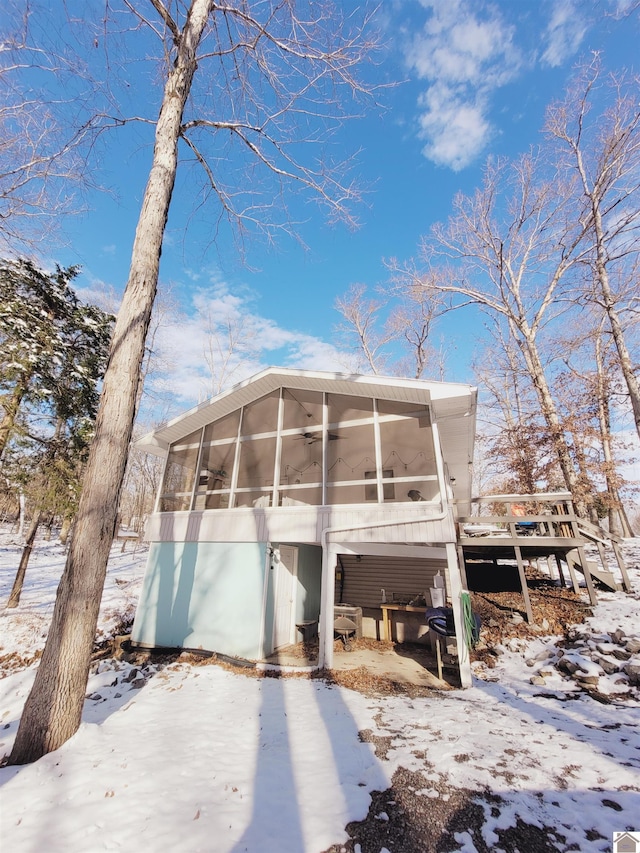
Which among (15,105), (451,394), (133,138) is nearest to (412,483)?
(451,394)

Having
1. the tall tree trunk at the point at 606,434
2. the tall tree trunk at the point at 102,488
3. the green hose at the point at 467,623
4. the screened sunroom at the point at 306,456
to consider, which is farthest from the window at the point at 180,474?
the tall tree trunk at the point at 606,434

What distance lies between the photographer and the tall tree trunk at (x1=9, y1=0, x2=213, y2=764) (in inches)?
126

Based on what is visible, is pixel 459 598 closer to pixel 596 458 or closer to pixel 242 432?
pixel 242 432

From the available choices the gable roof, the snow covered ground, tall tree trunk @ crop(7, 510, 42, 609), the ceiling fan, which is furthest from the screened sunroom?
tall tree trunk @ crop(7, 510, 42, 609)

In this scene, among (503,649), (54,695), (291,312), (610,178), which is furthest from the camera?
(291,312)

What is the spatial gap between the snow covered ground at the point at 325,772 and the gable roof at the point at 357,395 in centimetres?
468

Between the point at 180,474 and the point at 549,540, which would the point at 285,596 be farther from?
the point at 549,540

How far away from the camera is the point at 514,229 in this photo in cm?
1441

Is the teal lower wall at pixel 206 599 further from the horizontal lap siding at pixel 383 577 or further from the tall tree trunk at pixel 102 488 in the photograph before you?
the tall tree trunk at pixel 102 488

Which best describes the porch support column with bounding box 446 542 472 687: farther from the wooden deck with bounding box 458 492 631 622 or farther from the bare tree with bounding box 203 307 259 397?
the bare tree with bounding box 203 307 259 397

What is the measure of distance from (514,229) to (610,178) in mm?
3248

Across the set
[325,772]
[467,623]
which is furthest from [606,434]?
[325,772]

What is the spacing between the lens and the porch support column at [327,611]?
6.48m

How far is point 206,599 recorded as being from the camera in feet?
25.7
